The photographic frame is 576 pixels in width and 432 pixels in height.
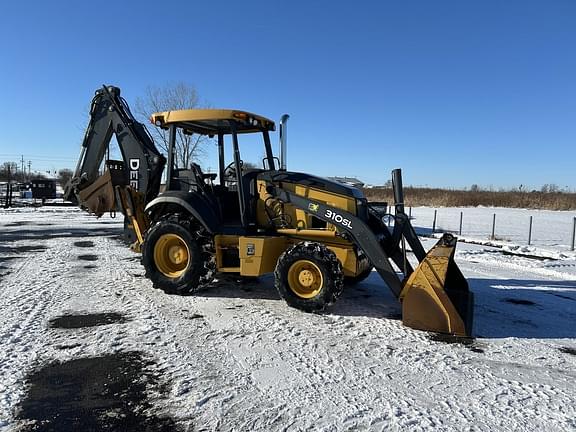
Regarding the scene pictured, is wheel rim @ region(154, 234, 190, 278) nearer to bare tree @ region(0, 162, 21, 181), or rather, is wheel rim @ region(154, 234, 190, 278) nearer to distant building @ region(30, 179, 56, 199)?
distant building @ region(30, 179, 56, 199)

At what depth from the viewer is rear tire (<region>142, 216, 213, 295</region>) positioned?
6449 millimetres

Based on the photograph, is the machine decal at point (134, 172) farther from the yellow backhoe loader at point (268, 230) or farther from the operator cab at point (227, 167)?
the operator cab at point (227, 167)

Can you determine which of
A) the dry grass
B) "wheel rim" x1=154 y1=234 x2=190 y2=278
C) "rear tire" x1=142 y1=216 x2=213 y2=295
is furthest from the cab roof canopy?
the dry grass

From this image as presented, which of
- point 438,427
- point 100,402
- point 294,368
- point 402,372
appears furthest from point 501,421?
point 100,402

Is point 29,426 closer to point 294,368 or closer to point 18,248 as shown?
point 294,368

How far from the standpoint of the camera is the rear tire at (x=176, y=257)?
6449 millimetres

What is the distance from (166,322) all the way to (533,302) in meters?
5.22

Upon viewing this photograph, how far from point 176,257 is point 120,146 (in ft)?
8.22

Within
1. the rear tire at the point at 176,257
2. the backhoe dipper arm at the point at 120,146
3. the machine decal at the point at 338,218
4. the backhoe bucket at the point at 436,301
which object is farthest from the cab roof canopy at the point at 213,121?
the backhoe bucket at the point at 436,301

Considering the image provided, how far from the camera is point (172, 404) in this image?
3.35 m

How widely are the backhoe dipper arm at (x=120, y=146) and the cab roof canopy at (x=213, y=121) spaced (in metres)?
1.10

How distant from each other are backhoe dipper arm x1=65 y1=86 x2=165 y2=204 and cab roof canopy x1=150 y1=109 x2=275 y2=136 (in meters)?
1.10

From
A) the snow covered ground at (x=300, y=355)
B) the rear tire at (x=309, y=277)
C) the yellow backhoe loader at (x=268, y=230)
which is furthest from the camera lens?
the rear tire at (x=309, y=277)

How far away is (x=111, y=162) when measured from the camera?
791 centimetres
